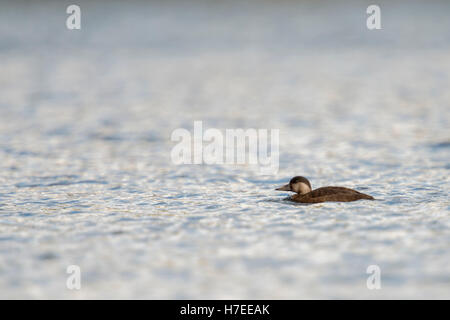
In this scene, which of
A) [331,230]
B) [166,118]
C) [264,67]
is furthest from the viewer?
[264,67]

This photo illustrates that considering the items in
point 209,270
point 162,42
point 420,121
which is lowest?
point 209,270

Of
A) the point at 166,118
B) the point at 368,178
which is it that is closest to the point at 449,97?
the point at 166,118

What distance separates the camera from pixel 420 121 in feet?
79.7

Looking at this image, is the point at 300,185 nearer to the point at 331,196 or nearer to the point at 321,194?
the point at 321,194

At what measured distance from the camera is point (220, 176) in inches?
677

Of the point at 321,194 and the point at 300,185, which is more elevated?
the point at 300,185

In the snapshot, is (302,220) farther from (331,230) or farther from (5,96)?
(5,96)

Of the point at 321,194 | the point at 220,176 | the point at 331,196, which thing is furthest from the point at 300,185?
the point at 220,176

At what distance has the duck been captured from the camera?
45.1 feet

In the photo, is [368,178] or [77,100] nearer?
[368,178]

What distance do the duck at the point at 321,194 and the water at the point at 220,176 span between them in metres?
0.16

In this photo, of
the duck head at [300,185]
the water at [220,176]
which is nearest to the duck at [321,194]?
the duck head at [300,185]

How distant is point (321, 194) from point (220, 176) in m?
3.85

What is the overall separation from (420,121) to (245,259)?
14.8 metres
